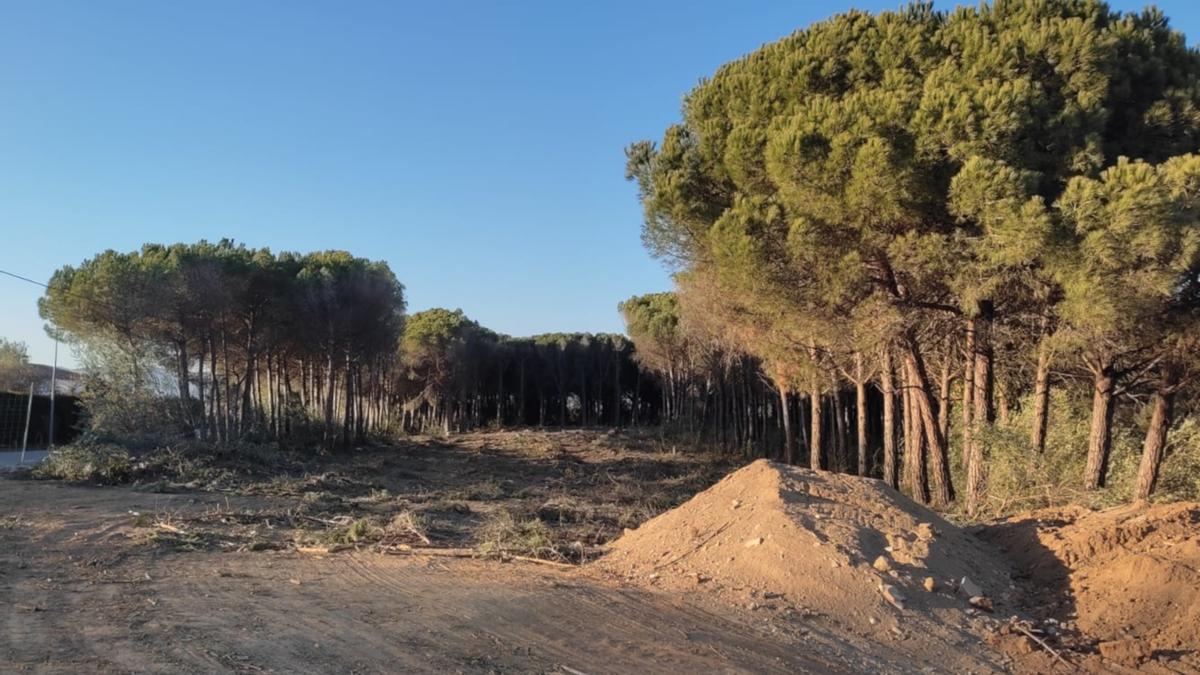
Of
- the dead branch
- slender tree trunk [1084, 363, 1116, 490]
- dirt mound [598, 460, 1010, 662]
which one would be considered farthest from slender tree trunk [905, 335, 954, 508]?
the dead branch

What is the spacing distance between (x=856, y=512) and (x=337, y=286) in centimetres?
Result: 2297

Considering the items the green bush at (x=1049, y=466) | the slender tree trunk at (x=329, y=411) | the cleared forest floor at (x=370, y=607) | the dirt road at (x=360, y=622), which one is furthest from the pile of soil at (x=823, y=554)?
the slender tree trunk at (x=329, y=411)

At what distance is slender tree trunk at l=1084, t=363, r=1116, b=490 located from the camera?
37.0ft

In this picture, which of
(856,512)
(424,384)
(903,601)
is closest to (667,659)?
(903,601)

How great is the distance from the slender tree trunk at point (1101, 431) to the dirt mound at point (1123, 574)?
157 inches

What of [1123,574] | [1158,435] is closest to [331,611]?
[1123,574]

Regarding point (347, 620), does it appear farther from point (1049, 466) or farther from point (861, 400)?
point (861, 400)

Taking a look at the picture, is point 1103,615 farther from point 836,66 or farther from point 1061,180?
point 836,66

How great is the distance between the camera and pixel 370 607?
18.5 ft

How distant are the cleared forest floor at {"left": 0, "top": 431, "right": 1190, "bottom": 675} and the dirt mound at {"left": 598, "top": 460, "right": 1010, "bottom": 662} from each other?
0.55 ft

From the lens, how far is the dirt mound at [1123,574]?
18.2ft

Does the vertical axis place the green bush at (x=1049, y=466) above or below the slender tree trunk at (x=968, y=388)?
below

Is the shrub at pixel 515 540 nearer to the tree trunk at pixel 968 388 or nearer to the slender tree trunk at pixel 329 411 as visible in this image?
the tree trunk at pixel 968 388

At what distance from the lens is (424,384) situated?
1636 inches
